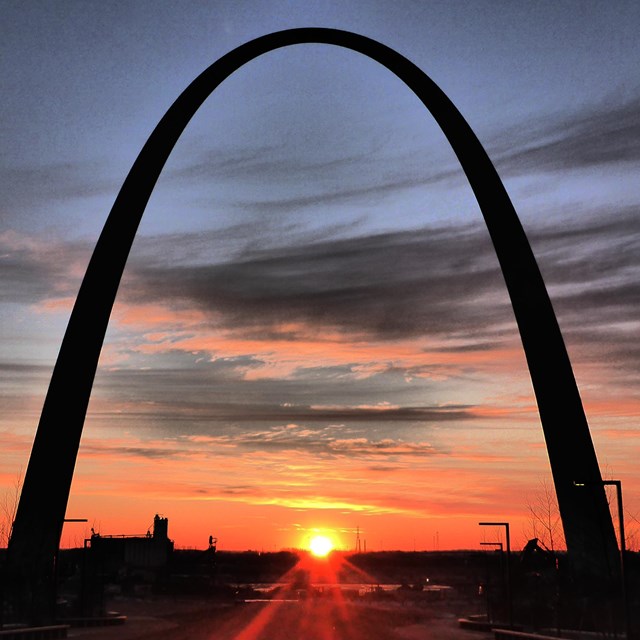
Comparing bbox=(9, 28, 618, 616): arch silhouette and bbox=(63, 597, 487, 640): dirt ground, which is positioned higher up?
bbox=(9, 28, 618, 616): arch silhouette

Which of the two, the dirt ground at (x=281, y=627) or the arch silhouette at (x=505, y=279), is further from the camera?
the dirt ground at (x=281, y=627)

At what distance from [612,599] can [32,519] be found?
2896 centimetres

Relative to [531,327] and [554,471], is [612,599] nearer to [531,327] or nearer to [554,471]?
[554,471]

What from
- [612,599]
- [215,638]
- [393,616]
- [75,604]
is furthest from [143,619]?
[612,599]

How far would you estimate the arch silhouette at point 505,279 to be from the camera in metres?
50.3

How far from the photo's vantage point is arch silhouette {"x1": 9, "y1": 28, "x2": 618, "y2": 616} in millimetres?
50344

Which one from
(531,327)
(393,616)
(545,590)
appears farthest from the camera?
(393,616)

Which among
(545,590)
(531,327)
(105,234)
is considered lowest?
(545,590)

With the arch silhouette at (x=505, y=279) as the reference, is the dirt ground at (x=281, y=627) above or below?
below

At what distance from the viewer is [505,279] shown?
5147 centimetres

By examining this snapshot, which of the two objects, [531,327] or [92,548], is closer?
[531,327]

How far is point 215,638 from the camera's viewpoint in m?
54.3

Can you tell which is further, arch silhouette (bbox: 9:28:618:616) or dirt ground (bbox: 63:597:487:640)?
dirt ground (bbox: 63:597:487:640)

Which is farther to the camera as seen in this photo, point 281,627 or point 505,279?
point 281,627
